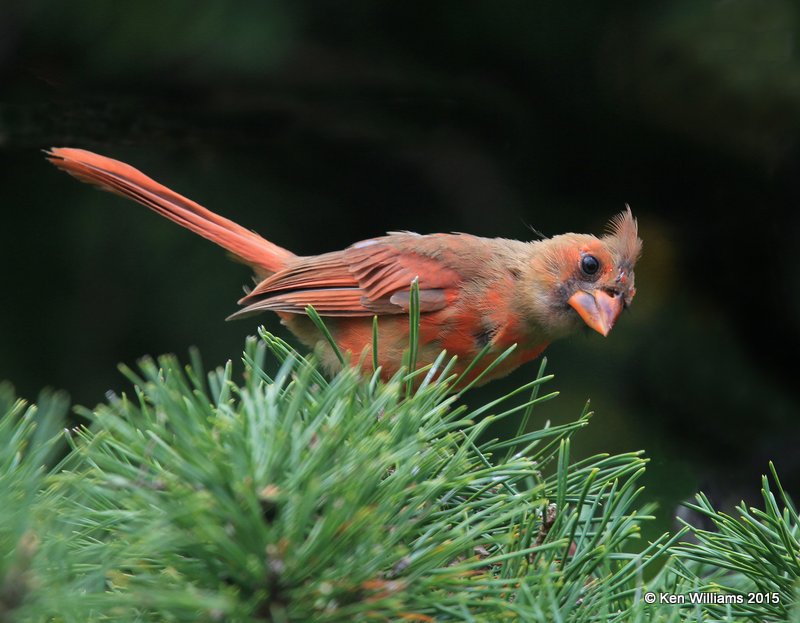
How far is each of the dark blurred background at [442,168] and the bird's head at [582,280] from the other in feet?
1.39

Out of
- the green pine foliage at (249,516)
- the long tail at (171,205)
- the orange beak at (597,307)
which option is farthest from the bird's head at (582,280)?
the green pine foliage at (249,516)

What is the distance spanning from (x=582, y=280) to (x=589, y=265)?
0.04 m

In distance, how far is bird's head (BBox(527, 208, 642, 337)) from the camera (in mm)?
2004

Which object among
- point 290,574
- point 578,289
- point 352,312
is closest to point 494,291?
point 578,289

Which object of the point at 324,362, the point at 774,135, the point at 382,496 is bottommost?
the point at 382,496

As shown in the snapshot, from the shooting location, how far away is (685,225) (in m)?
2.56

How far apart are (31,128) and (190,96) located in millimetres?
439

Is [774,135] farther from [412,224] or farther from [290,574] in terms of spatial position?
[290,574]

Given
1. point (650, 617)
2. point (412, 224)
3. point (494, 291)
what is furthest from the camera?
point (412, 224)

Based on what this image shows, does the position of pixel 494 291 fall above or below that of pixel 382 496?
above

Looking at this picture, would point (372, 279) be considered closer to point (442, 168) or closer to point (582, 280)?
point (582, 280)

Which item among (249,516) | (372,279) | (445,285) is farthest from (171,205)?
(249,516)

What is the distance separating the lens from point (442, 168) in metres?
2.66

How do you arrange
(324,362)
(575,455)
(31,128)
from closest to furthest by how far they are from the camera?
(324,362) → (575,455) → (31,128)
